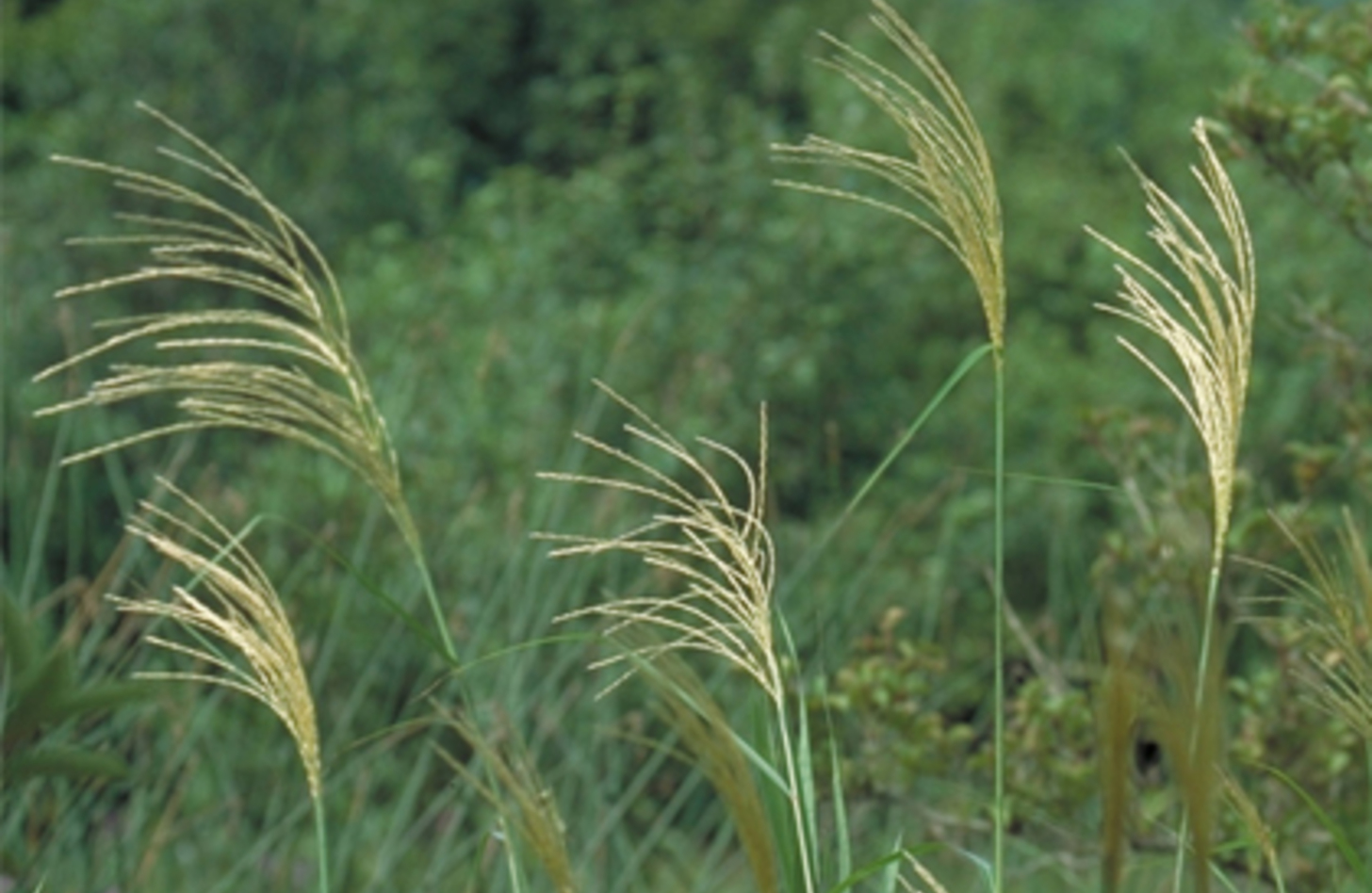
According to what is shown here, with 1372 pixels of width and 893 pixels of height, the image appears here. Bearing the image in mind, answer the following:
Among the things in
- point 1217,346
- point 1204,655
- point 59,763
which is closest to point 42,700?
point 59,763

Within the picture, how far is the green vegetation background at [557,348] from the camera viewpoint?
434 cm

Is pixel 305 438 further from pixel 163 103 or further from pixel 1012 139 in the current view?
pixel 1012 139

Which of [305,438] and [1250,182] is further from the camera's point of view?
[1250,182]

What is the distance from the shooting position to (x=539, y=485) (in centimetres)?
568

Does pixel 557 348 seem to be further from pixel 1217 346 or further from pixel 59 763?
pixel 1217 346

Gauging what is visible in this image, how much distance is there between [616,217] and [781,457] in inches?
59.9

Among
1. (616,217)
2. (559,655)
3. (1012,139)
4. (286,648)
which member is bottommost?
(1012,139)

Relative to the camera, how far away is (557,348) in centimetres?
693

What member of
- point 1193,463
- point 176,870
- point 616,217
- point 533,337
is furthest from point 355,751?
point 616,217

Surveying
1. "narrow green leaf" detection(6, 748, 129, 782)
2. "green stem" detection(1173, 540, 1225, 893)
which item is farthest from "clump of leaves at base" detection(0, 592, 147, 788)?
"green stem" detection(1173, 540, 1225, 893)

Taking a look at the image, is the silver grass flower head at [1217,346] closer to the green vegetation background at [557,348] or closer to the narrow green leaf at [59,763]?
the green vegetation background at [557,348]

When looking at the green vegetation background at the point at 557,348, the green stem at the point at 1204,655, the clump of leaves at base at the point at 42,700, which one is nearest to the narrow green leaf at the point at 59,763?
the clump of leaves at base at the point at 42,700

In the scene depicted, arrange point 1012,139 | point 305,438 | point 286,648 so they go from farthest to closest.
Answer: point 1012,139
point 305,438
point 286,648

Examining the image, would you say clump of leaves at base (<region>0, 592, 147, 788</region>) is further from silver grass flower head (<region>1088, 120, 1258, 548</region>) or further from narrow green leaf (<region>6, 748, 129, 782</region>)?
silver grass flower head (<region>1088, 120, 1258, 548</region>)
